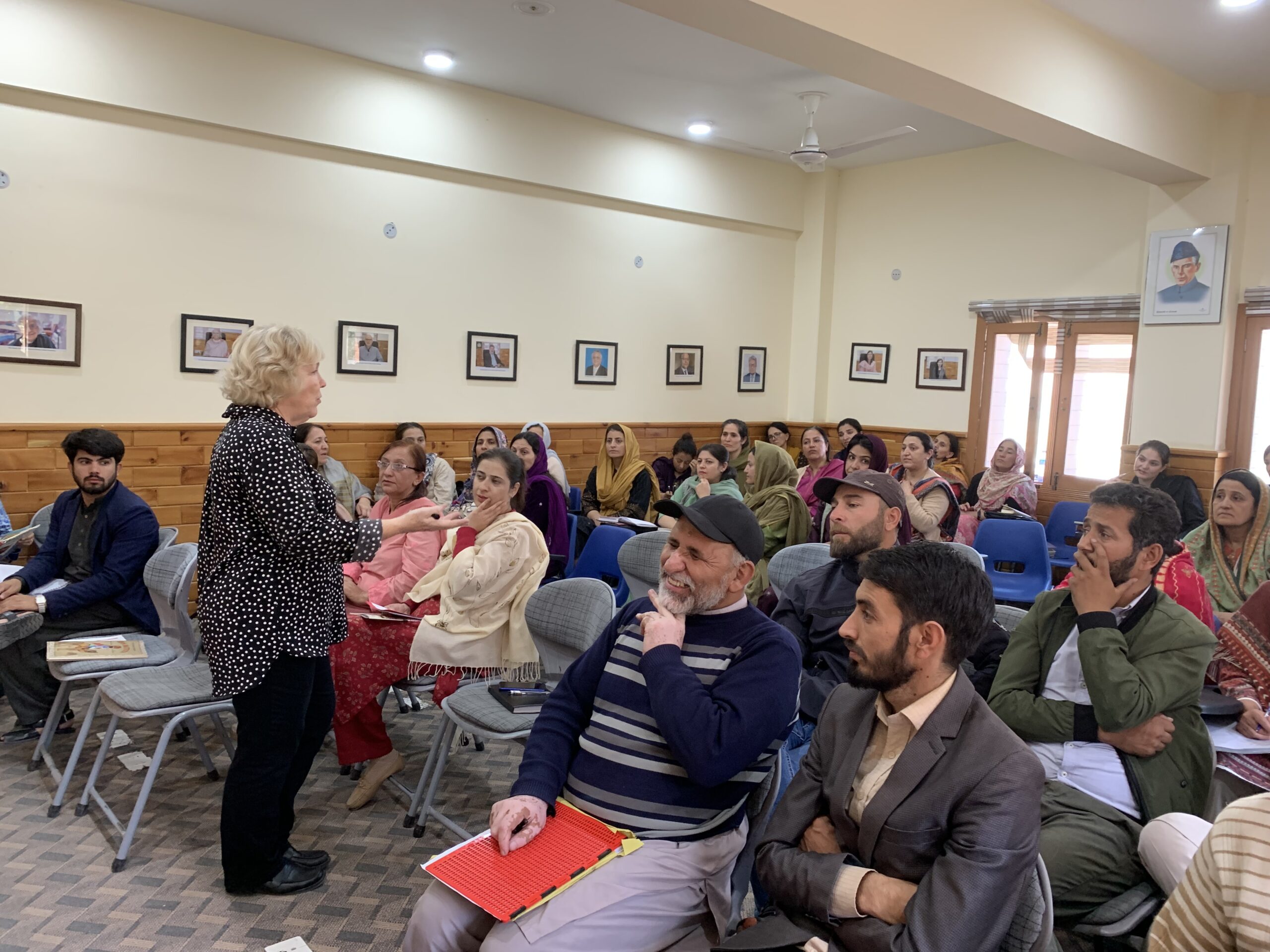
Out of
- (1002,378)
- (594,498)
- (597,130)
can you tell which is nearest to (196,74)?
(597,130)

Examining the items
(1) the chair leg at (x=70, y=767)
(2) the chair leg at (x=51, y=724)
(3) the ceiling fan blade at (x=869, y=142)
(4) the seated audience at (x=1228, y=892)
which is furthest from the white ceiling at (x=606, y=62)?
(4) the seated audience at (x=1228, y=892)

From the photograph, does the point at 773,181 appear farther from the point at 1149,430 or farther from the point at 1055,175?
the point at 1149,430

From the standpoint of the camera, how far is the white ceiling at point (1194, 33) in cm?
554

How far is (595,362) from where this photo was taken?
28.4ft

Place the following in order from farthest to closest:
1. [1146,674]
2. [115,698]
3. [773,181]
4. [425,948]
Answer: [773,181] → [115,698] → [1146,674] → [425,948]

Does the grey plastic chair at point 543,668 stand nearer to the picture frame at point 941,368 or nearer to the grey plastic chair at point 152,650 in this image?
the grey plastic chair at point 152,650

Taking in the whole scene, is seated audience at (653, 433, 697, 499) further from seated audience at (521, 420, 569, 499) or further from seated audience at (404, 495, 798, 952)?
seated audience at (404, 495, 798, 952)

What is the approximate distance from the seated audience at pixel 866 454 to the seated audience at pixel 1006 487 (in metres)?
1.40

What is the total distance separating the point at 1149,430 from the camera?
7367 mm

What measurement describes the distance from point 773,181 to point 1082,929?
8627mm

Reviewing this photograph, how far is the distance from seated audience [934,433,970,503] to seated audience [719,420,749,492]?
1.88 metres

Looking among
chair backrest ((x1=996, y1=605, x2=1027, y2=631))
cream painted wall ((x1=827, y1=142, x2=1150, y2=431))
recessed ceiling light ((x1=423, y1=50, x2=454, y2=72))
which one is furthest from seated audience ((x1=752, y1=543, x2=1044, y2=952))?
cream painted wall ((x1=827, y1=142, x2=1150, y2=431))

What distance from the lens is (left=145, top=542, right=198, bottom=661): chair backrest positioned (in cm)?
376

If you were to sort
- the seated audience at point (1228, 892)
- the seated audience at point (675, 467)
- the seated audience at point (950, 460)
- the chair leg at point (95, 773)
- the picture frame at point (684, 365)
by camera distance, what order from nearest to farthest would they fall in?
the seated audience at point (1228, 892) → the chair leg at point (95, 773) → the seated audience at point (675, 467) → the seated audience at point (950, 460) → the picture frame at point (684, 365)
